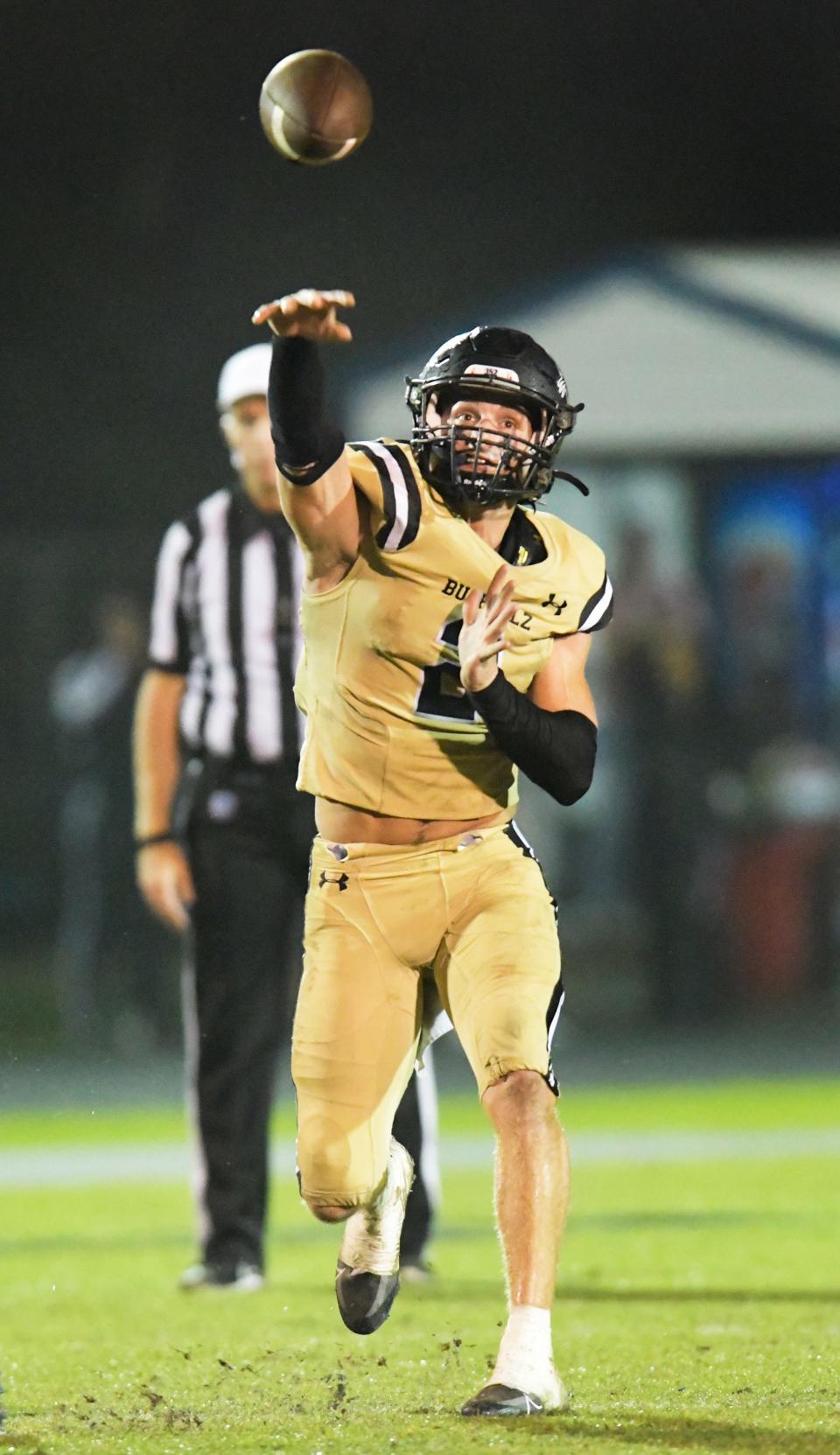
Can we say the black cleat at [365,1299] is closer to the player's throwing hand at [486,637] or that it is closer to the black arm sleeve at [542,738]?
the black arm sleeve at [542,738]

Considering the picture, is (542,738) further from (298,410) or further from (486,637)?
(298,410)

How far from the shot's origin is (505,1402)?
11.3 feet

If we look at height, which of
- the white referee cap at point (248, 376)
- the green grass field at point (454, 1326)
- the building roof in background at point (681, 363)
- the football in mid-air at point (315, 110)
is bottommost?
the green grass field at point (454, 1326)

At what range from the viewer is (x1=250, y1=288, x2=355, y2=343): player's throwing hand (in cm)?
346

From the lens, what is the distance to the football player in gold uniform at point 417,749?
12.3 feet

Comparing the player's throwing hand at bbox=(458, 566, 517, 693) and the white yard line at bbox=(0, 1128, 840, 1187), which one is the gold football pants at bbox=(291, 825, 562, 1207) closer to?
the player's throwing hand at bbox=(458, 566, 517, 693)

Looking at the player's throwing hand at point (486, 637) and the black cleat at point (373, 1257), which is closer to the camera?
the player's throwing hand at point (486, 637)

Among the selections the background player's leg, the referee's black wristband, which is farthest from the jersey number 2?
the referee's black wristband

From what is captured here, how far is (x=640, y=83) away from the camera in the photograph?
1292 centimetres

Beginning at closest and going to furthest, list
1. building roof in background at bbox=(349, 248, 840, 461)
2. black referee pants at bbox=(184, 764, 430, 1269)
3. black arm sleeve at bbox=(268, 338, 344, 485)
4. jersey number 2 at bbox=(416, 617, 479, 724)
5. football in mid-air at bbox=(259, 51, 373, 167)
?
black arm sleeve at bbox=(268, 338, 344, 485) < football in mid-air at bbox=(259, 51, 373, 167) < jersey number 2 at bbox=(416, 617, 479, 724) < black referee pants at bbox=(184, 764, 430, 1269) < building roof in background at bbox=(349, 248, 840, 461)

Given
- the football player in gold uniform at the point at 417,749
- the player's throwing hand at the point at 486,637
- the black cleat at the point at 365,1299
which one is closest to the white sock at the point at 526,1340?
the football player in gold uniform at the point at 417,749

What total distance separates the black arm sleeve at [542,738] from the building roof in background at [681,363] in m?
7.40


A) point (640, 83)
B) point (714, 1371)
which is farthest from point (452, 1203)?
point (640, 83)

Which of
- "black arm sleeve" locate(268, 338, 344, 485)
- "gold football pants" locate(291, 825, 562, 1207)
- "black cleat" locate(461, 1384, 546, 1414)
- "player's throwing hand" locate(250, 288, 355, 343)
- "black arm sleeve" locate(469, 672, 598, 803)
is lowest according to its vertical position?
"black cleat" locate(461, 1384, 546, 1414)
